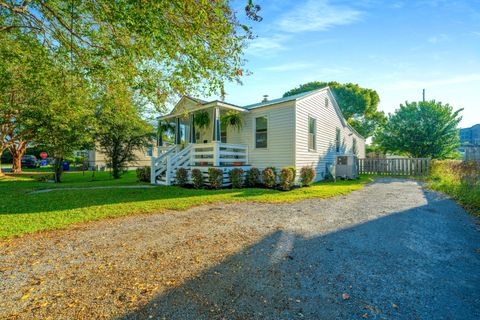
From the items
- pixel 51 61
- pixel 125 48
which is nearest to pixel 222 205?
pixel 125 48

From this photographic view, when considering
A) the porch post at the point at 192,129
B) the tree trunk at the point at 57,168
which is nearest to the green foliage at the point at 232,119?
the porch post at the point at 192,129

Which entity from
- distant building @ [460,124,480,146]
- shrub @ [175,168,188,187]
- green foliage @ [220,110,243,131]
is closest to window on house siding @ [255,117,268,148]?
green foliage @ [220,110,243,131]

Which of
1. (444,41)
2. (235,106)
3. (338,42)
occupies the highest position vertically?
(338,42)

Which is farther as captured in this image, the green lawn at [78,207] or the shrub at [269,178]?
the shrub at [269,178]

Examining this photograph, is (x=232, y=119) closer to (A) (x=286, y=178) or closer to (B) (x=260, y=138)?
(B) (x=260, y=138)

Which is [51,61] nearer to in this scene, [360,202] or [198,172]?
[198,172]

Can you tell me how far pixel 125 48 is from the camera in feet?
20.2

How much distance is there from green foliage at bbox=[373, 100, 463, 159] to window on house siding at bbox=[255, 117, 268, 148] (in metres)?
14.6

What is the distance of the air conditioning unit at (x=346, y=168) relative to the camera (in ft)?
44.4

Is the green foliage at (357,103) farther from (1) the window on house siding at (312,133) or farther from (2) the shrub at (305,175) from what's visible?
(2) the shrub at (305,175)

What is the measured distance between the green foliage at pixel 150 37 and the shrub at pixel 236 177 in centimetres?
360

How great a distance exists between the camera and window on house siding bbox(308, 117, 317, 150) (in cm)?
1147

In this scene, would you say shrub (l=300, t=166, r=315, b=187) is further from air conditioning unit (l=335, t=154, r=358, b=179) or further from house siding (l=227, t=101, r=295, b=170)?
air conditioning unit (l=335, t=154, r=358, b=179)

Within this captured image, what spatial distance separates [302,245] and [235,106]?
803cm
